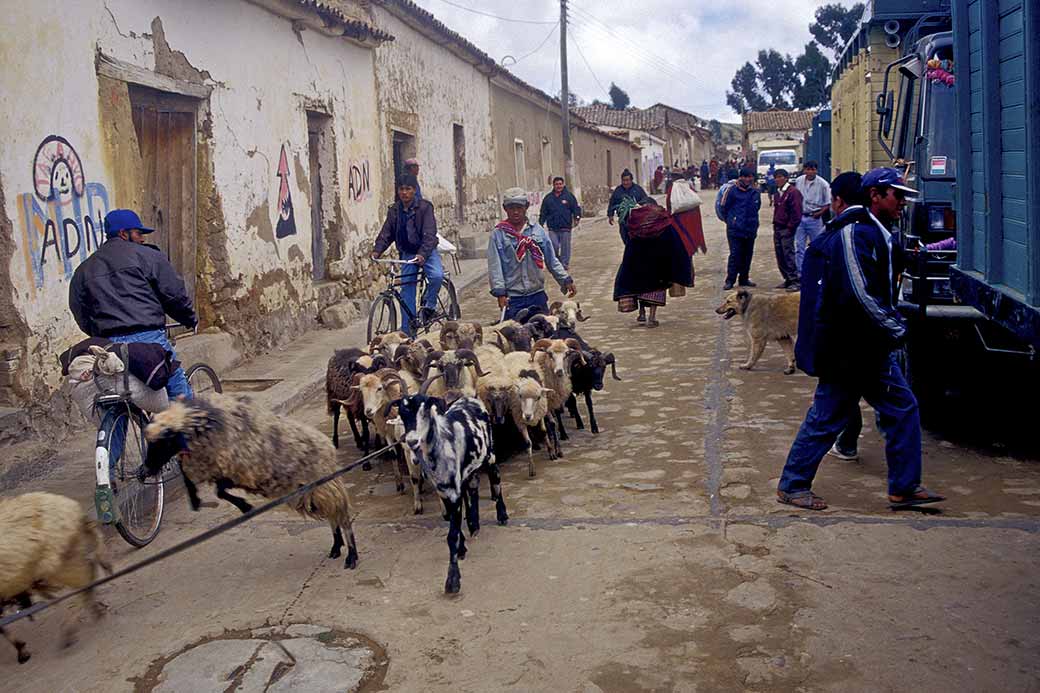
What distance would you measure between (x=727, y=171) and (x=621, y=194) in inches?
1178

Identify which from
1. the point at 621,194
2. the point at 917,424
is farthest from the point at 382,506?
the point at 621,194

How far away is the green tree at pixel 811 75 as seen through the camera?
7554cm

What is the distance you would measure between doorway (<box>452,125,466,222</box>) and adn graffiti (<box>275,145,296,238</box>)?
9738 mm

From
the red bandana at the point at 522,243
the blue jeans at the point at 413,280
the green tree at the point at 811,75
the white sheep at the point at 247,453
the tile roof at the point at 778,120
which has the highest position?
the green tree at the point at 811,75

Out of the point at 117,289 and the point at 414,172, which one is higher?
the point at 414,172

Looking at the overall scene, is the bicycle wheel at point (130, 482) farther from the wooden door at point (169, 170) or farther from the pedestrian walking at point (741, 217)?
the pedestrian walking at point (741, 217)

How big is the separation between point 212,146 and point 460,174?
39.1ft

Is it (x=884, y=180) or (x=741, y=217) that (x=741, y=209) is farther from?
(x=884, y=180)

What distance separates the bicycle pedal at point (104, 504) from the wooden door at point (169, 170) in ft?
15.4

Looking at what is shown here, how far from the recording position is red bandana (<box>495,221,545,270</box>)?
8.57m

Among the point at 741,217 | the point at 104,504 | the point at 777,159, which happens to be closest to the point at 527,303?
the point at 104,504

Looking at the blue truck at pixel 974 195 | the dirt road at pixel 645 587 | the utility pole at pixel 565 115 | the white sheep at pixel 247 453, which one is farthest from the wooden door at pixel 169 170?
the utility pole at pixel 565 115

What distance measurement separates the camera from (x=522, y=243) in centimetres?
856

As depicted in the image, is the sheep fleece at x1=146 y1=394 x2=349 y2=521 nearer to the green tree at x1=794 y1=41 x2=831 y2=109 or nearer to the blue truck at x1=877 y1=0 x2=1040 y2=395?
the blue truck at x1=877 y1=0 x2=1040 y2=395
